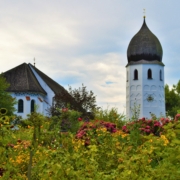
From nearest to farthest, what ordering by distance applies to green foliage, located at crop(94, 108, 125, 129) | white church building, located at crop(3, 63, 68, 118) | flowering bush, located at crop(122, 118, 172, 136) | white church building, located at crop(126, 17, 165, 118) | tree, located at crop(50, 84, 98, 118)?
flowering bush, located at crop(122, 118, 172, 136)
green foliage, located at crop(94, 108, 125, 129)
tree, located at crop(50, 84, 98, 118)
white church building, located at crop(3, 63, 68, 118)
white church building, located at crop(126, 17, 165, 118)

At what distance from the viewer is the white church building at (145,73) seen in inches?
2004

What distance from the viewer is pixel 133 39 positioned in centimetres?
5219

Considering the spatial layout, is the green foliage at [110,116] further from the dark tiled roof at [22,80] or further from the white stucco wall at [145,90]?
the white stucco wall at [145,90]

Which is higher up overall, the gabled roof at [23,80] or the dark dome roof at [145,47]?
the dark dome roof at [145,47]

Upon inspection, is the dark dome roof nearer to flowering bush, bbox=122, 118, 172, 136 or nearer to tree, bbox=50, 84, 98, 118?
tree, bbox=50, 84, 98, 118

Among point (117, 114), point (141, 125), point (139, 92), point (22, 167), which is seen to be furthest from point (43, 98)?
point (22, 167)

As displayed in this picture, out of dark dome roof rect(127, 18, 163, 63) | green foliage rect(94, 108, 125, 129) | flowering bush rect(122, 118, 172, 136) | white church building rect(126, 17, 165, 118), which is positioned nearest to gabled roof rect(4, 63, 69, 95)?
white church building rect(126, 17, 165, 118)

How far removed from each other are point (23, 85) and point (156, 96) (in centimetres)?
1619

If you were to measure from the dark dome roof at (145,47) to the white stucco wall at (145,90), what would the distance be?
3.21ft

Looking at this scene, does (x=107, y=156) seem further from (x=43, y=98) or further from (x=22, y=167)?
(x=43, y=98)

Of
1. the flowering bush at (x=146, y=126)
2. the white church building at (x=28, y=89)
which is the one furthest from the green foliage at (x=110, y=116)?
the white church building at (x=28, y=89)

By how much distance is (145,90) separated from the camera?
169 ft

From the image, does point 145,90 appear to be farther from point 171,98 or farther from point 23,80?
point 23,80

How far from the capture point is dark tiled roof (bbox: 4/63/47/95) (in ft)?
144
